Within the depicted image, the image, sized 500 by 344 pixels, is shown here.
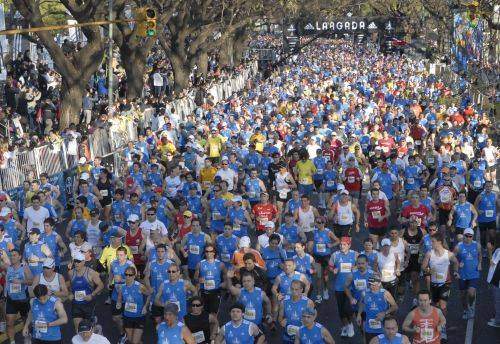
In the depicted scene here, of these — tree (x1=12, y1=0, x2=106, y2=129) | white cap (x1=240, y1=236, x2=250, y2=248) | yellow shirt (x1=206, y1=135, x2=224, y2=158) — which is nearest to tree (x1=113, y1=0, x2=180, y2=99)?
tree (x1=12, y1=0, x2=106, y2=129)

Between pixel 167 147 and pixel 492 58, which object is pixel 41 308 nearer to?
pixel 167 147

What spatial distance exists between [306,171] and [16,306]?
776 centimetres

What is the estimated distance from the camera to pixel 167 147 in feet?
72.9

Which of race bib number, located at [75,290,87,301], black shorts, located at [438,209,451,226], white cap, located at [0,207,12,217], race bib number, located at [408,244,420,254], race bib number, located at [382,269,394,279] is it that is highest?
white cap, located at [0,207,12,217]

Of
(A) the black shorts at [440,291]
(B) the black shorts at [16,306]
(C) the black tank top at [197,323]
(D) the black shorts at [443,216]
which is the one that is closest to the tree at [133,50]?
(D) the black shorts at [443,216]

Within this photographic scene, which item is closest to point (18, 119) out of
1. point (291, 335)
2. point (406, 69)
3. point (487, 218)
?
point (487, 218)

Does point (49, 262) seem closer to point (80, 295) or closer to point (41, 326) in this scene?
point (80, 295)

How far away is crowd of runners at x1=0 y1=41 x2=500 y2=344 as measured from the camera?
10.7 metres

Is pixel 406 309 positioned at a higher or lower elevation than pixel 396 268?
lower

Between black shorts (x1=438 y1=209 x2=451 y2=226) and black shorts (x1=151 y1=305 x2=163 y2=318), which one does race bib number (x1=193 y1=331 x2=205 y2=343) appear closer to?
black shorts (x1=151 y1=305 x2=163 y2=318)

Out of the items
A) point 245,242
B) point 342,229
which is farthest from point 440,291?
point 342,229

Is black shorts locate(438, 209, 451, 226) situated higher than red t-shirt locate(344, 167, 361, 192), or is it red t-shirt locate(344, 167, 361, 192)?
red t-shirt locate(344, 167, 361, 192)

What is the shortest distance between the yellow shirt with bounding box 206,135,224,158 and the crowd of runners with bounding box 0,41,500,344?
0.09 feet

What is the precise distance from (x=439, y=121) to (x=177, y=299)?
16.8 m
